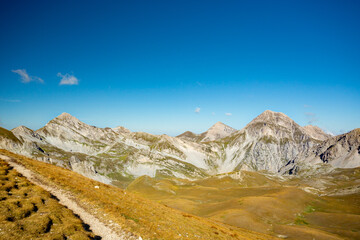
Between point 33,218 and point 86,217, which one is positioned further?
point 86,217

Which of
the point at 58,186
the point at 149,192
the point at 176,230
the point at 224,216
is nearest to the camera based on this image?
the point at 176,230

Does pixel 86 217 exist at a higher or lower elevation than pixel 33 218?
lower

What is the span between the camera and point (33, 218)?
1795cm

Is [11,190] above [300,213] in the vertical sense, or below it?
above

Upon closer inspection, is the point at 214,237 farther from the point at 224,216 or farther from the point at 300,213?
the point at 300,213

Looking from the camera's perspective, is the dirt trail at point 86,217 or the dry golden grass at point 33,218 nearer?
the dry golden grass at point 33,218

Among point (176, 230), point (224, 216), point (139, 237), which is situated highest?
point (139, 237)

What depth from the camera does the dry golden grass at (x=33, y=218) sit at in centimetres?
1572

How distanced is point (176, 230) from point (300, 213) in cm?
8457

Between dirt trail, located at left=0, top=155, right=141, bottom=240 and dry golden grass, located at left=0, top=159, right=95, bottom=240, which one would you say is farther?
dirt trail, located at left=0, top=155, right=141, bottom=240

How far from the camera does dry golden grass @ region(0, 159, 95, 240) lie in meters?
15.7

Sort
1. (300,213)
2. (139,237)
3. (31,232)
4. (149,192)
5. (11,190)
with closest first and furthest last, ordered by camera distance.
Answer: (31,232) < (139,237) < (11,190) < (300,213) < (149,192)

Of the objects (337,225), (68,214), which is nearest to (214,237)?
(68,214)

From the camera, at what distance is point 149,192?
145m
